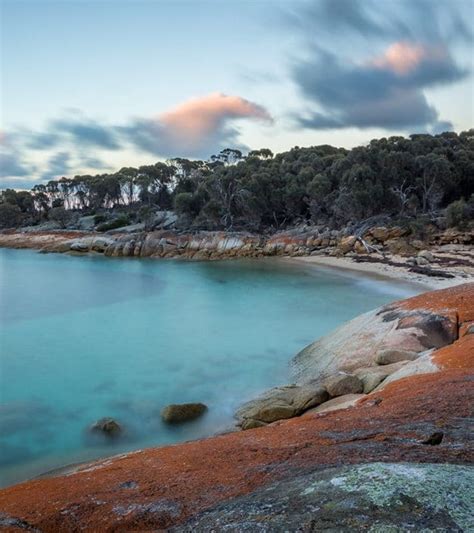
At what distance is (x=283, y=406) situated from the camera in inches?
388

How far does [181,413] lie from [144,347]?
25.3 feet

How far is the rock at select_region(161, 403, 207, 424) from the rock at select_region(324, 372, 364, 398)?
11.7 feet

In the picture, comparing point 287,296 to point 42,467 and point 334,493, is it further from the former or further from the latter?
point 334,493

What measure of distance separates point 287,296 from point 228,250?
2484cm

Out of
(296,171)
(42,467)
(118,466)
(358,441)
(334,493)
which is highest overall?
(296,171)

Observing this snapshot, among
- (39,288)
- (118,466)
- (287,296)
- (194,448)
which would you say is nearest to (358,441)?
(194,448)

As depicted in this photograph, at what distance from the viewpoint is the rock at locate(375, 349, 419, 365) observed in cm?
1109

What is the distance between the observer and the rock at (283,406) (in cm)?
973

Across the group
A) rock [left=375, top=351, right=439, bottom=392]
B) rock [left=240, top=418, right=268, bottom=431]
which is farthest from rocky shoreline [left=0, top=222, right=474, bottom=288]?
rock [left=240, top=418, right=268, bottom=431]

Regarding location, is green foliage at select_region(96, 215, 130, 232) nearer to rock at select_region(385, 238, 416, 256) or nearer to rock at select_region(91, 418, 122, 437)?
rock at select_region(385, 238, 416, 256)

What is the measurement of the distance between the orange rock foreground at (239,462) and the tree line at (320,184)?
3794 centimetres

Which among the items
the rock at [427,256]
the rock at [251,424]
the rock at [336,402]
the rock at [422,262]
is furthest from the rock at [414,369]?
the rock at [427,256]

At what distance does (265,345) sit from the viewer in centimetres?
1764

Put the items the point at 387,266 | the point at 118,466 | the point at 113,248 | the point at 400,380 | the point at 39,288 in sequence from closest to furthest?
the point at 118,466
the point at 400,380
the point at 387,266
the point at 39,288
the point at 113,248
